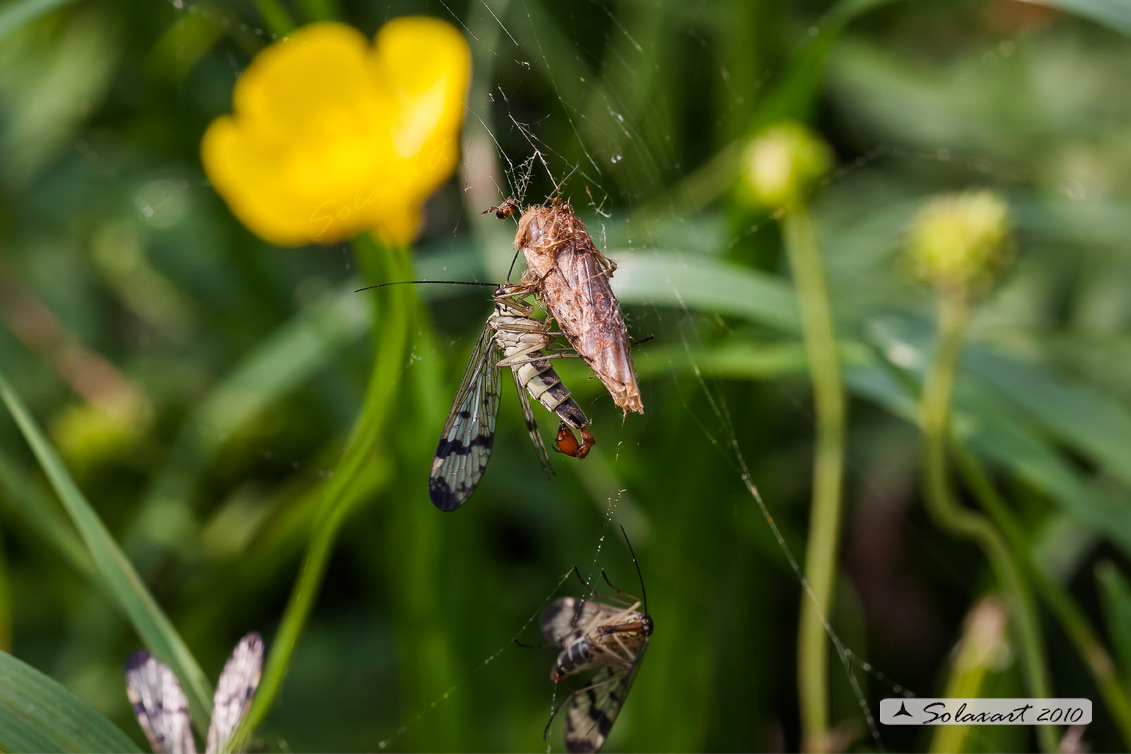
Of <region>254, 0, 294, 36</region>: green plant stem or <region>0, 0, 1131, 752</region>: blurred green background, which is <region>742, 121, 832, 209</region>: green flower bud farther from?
<region>254, 0, 294, 36</region>: green plant stem

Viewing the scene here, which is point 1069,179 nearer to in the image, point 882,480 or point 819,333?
point 882,480

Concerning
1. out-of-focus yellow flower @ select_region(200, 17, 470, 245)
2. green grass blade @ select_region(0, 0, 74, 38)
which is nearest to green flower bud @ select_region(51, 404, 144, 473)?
out-of-focus yellow flower @ select_region(200, 17, 470, 245)

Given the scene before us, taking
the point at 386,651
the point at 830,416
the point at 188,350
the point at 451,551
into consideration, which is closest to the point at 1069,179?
the point at 830,416

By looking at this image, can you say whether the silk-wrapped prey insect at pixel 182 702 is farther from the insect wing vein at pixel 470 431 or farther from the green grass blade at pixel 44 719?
the insect wing vein at pixel 470 431

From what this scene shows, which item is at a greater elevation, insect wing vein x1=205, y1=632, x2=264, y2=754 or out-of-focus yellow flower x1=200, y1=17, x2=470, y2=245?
out-of-focus yellow flower x1=200, y1=17, x2=470, y2=245

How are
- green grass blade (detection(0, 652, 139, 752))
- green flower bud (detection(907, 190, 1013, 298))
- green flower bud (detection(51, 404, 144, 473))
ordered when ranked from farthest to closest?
green flower bud (detection(51, 404, 144, 473)) < green flower bud (detection(907, 190, 1013, 298)) < green grass blade (detection(0, 652, 139, 752))

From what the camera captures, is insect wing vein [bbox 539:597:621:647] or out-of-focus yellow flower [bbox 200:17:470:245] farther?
out-of-focus yellow flower [bbox 200:17:470:245]

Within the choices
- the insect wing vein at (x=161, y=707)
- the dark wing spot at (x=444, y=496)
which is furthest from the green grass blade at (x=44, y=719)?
the dark wing spot at (x=444, y=496)
